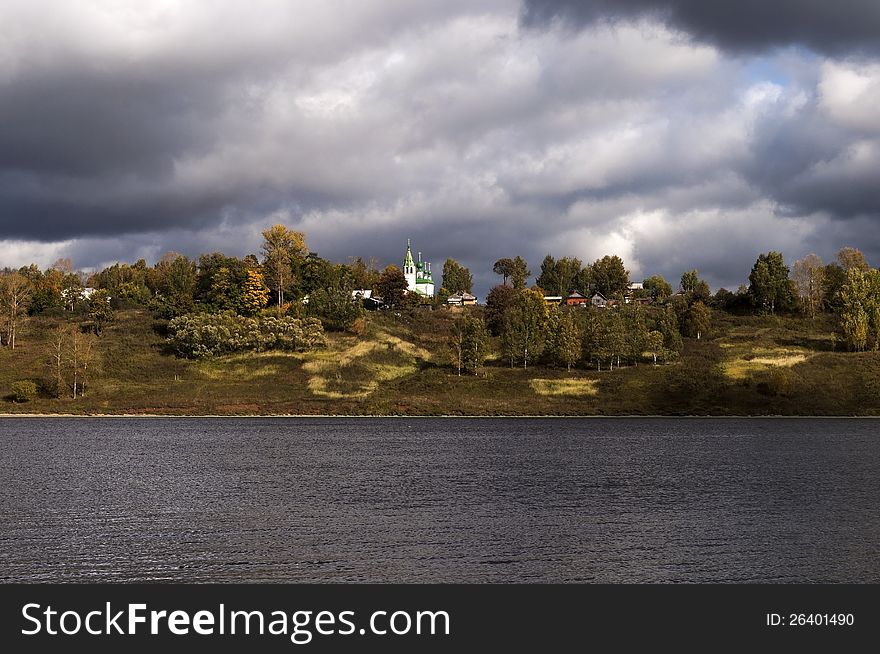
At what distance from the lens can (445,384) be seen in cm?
16238

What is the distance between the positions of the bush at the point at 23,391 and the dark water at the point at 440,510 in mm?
49706

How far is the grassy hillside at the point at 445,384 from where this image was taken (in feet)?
492

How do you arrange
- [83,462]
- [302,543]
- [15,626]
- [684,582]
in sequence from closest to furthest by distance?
[15,626]
[684,582]
[302,543]
[83,462]

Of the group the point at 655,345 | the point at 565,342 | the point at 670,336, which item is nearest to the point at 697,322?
the point at 670,336

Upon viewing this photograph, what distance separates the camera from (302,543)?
4278 centimetres

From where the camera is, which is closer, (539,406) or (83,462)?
(83,462)

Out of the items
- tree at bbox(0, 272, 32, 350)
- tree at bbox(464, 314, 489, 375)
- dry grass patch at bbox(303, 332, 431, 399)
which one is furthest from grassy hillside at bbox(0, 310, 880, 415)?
tree at bbox(0, 272, 32, 350)

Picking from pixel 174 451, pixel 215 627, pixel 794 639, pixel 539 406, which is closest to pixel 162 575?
pixel 215 627

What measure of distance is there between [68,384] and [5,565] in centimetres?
12681

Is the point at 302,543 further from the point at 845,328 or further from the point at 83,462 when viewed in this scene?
the point at 845,328

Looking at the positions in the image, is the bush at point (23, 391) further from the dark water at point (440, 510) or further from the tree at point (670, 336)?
the tree at point (670, 336)

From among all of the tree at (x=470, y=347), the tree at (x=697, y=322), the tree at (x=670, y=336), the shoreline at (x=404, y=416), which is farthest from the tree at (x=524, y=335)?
the tree at (x=697, y=322)

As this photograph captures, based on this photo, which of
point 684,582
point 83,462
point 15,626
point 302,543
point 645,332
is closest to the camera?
point 15,626

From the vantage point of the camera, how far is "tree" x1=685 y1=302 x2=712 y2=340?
195500 mm
